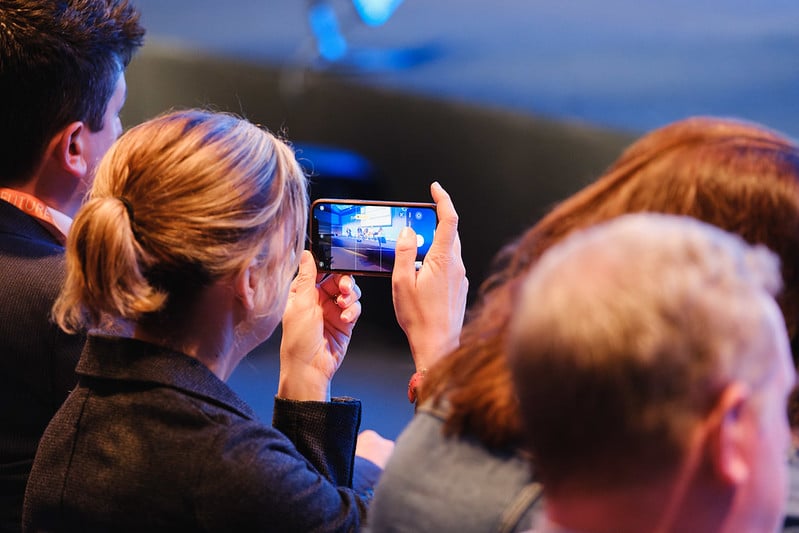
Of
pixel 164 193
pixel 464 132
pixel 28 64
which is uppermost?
pixel 464 132

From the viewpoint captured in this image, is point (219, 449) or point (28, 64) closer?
point (219, 449)

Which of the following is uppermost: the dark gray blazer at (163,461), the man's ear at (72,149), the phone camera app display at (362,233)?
the man's ear at (72,149)

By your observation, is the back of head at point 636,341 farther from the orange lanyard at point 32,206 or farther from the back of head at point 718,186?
the orange lanyard at point 32,206

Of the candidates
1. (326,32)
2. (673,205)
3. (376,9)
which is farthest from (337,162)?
(673,205)

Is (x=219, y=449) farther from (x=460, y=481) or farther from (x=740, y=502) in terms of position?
(x=740, y=502)

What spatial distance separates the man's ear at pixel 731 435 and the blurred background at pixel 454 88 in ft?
6.81

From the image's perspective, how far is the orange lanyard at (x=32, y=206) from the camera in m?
1.27

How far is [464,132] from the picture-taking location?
3.95 m

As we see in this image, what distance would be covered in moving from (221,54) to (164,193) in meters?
3.24

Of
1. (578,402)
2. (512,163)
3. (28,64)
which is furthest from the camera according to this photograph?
(512,163)

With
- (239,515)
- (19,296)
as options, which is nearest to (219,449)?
(239,515)

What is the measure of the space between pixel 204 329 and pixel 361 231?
0.29 m

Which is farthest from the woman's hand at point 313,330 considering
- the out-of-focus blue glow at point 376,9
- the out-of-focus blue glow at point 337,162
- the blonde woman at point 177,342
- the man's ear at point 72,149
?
the out-of-focus blue glow at point 337,162

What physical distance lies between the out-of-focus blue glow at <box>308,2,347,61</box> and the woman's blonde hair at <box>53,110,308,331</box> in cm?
235
